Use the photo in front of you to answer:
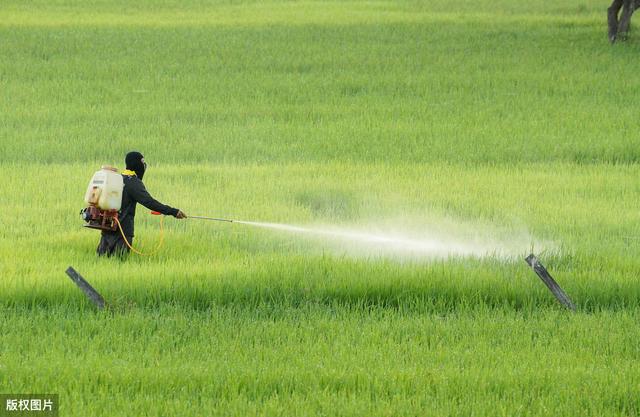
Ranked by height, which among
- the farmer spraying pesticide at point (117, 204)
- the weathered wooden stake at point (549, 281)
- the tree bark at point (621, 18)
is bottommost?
the weathered wooden stake at point (549, 281)

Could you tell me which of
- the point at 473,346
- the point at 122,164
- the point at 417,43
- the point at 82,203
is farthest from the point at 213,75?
the point at 473,346

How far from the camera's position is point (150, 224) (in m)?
11.6

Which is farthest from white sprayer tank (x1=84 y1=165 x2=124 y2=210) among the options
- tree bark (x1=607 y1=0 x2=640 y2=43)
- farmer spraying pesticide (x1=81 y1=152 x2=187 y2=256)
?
tree bark (x1=607 y1=0 x2=640 y2=43)

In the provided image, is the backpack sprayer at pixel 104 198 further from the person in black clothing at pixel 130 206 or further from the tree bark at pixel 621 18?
the tree bark at pixel 621 18

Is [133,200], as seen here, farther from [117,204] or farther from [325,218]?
[325,218]

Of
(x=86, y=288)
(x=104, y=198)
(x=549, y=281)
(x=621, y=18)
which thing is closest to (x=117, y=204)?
(x=104, y=198)

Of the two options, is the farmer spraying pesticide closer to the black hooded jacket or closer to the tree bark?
the black hooded jacket

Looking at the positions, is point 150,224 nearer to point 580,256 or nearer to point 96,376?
point 580,256

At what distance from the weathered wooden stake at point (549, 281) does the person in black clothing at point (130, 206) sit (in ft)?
9.53

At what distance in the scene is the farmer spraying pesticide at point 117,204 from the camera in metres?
9.16

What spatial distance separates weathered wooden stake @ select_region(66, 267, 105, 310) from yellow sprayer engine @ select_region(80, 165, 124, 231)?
52.7 inches

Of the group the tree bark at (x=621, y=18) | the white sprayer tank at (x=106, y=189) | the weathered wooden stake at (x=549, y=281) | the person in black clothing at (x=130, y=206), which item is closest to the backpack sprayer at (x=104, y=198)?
the white sprayer tank at (x=106, y=189)

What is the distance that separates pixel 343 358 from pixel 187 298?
6.20 ft

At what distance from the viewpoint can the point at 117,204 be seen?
9258mm
